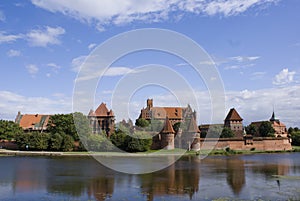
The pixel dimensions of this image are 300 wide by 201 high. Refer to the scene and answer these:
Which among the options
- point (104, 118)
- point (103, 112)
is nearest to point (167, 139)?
point (104, 118)

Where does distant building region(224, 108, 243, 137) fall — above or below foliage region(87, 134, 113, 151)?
above

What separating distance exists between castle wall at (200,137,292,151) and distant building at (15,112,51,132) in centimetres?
3373

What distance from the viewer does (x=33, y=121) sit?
71.2 meters

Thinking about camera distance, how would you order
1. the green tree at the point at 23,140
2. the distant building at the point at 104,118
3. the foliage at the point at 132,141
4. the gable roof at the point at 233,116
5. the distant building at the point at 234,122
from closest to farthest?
the foliage at the point at 132,141 < the green tree at the point at 23,140 < the distant building at the point at 104,118 < the distant building at the point at 234,122 < the gable roof at the point at 233,116

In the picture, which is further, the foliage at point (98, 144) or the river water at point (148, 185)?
the foliage at point (98, 144)

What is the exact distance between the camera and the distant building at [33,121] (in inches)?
2731

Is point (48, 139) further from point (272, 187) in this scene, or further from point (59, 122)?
point (272, 187)

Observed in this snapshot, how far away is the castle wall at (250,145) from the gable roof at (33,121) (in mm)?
33915

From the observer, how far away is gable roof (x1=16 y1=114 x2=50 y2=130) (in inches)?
2746

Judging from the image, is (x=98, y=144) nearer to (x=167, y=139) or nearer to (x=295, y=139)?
(x=167, y=139)

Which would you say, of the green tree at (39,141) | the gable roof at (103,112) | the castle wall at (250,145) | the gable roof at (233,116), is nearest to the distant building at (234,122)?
the gable roof at (233,116)

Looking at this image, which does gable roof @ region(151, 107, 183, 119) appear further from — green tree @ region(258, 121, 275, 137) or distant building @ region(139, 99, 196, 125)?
green tree @ region(258, 121, 275, 137)

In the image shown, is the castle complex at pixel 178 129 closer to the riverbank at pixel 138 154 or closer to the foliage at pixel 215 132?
the foliage at pixel 215 132

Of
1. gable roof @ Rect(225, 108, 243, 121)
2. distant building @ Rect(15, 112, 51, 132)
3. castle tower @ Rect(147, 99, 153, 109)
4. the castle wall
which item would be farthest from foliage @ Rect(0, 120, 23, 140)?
gable roof @ Rect(225, 108, 243, 121)
